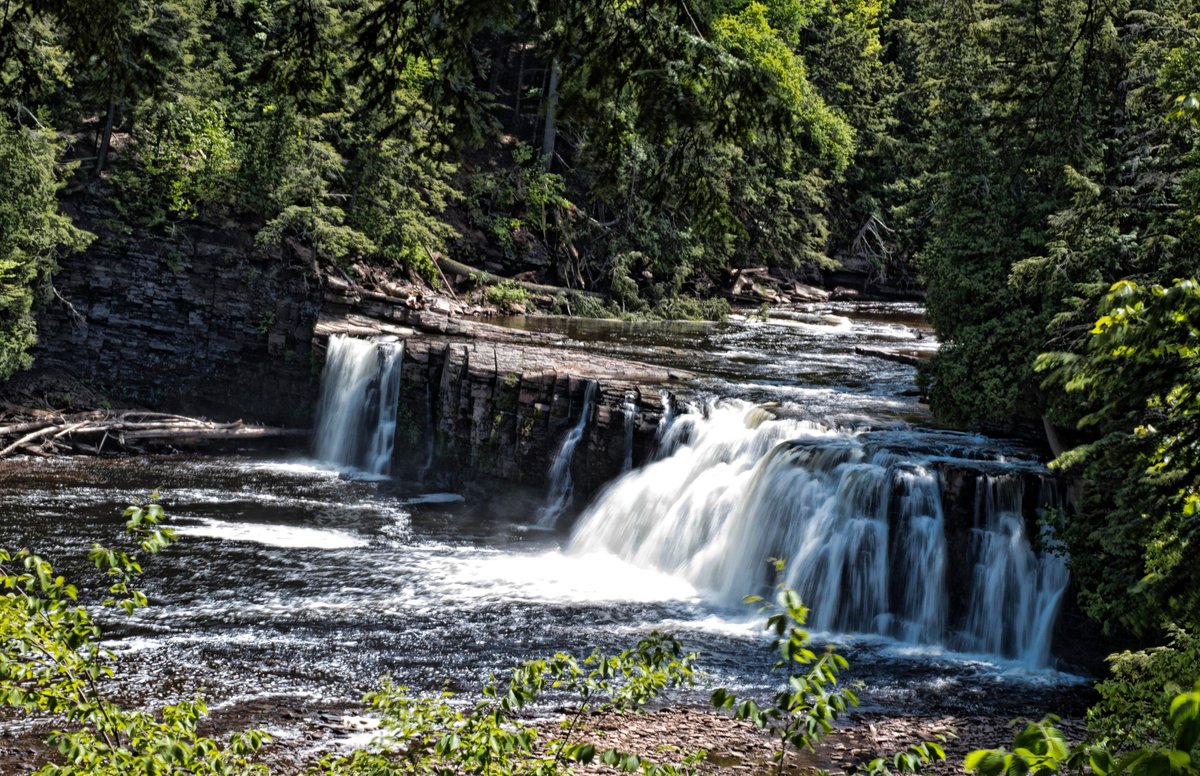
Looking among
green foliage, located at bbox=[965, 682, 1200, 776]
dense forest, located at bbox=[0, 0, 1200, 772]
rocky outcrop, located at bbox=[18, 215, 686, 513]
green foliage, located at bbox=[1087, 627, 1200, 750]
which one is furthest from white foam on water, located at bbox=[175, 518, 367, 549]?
green foliage, located at bbox=[965, 682, 1200, 776]

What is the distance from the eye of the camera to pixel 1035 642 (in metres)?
12.1

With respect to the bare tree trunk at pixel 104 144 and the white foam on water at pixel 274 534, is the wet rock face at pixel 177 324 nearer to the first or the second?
the bare tree trunk at pixel 104 144

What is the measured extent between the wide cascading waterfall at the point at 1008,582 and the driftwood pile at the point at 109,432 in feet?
49.6

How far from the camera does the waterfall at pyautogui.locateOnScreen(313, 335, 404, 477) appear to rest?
68.9 ft

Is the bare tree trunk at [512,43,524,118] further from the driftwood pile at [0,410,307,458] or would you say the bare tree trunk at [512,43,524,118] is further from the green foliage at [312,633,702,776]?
the green foliage at [312,633,702,776]

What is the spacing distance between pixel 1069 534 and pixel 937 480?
201 centimetres

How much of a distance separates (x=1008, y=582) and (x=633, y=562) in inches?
220

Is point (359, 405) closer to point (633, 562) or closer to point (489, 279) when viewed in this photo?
point (633, 562)

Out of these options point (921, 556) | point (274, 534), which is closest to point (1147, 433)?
point (921, 556)

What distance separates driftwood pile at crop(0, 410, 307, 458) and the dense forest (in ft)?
5.98

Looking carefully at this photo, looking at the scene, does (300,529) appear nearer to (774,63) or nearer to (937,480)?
(937,480)

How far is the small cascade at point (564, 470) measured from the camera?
59.4ft

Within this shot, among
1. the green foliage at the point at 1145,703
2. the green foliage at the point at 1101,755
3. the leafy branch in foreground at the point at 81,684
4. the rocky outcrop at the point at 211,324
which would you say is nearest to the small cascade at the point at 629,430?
the rocky outcrop at the point at 211,324

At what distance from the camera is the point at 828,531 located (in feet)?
45.2
